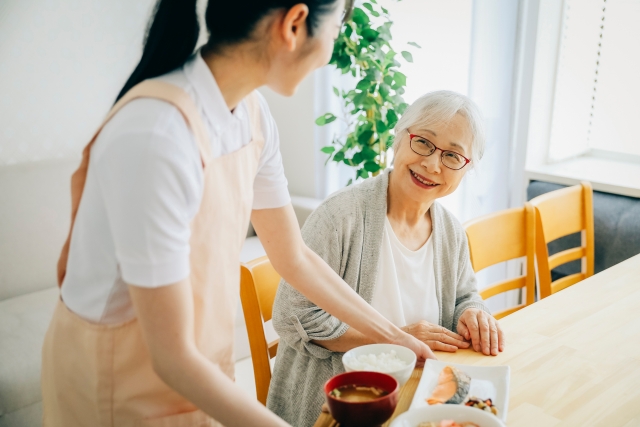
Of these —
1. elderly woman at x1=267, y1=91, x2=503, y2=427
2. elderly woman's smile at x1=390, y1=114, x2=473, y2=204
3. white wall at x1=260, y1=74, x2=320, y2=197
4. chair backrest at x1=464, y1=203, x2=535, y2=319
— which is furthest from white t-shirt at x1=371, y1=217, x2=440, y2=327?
white wall at x1=260, y1=74, x2=320, y2=197

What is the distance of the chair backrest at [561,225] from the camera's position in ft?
7.06

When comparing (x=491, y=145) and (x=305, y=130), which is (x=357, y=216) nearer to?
(x=491, y=145)

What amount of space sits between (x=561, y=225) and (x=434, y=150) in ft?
2.90

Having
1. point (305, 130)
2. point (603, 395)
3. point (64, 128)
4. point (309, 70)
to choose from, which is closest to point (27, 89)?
point (64, 128)

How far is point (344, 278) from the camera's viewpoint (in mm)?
1603

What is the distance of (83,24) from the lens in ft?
9.46

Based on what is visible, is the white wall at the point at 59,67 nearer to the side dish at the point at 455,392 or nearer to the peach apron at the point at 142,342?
the peach apron at the point at 142,342

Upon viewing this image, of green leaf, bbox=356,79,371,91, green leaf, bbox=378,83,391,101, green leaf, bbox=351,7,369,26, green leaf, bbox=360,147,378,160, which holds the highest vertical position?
green leaf, bbox=351,7,369,26

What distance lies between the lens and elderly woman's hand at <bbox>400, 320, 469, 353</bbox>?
4.47ft

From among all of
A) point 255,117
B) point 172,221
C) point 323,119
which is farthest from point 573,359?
point 323,119

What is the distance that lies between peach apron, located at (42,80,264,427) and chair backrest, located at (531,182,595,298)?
57.5 inches

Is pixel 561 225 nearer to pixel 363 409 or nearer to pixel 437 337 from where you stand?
pixel 437 337

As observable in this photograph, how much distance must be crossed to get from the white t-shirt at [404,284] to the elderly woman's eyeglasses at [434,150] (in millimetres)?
213

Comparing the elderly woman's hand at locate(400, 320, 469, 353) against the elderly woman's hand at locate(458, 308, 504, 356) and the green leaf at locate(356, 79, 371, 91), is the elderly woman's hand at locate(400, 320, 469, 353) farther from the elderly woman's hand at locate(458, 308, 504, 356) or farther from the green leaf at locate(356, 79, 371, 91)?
the green leaf at locate(356, 79, 371, 91)
